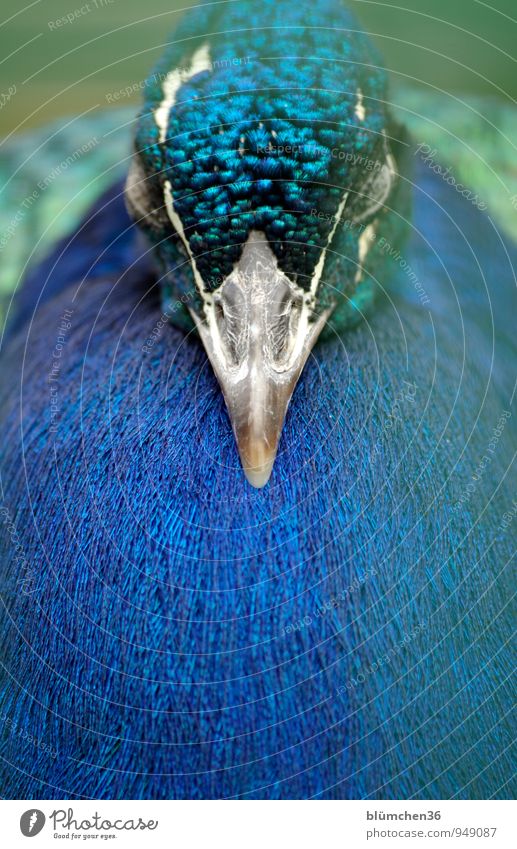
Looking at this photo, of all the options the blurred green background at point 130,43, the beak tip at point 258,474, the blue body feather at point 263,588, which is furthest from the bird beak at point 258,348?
the blurred green background at point 130,43

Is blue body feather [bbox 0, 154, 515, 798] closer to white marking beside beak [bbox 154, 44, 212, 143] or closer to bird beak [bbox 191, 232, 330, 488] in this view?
bird beak [bbox 191, 232, 330, 488]

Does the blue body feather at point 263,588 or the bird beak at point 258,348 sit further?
the blue body feather at point 263,588

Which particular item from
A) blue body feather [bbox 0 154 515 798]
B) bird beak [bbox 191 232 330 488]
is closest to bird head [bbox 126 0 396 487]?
bird beak [bbox 191 232 330 488]

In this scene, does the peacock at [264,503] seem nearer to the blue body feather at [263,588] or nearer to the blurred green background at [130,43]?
the blue body feather at [263,588]

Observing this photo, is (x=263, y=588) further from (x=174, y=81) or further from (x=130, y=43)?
(x=130, y=43)
